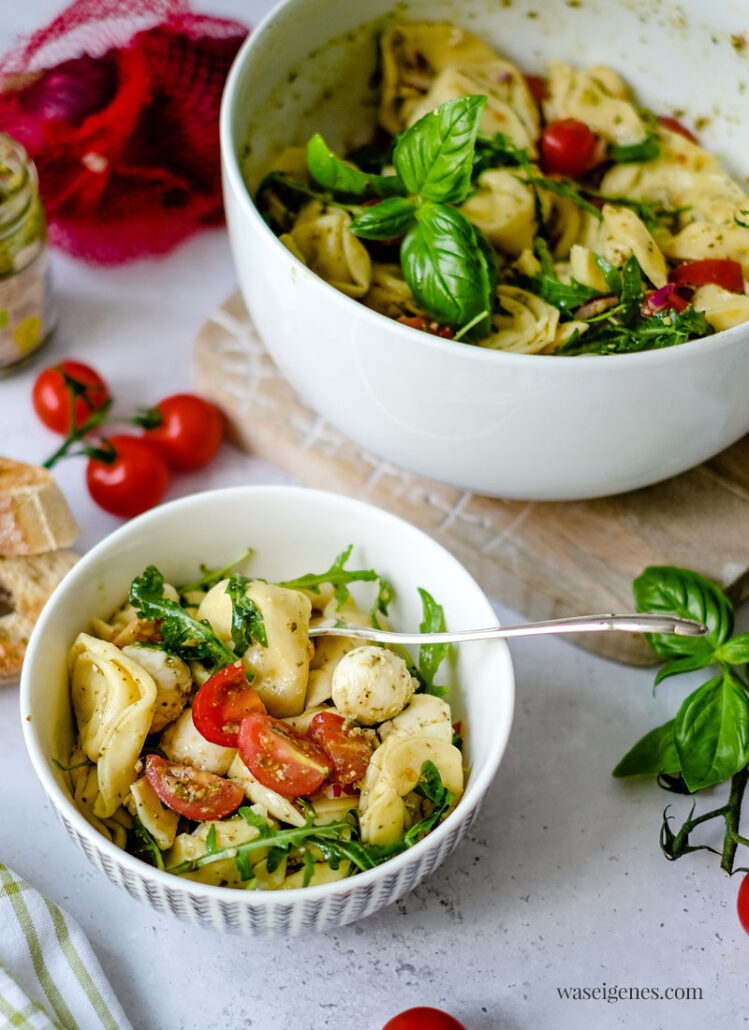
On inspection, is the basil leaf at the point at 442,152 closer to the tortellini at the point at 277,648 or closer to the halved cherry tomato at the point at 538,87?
the halved cherry tomato at the point at 538,87

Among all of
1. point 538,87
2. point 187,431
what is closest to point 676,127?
point 538,87

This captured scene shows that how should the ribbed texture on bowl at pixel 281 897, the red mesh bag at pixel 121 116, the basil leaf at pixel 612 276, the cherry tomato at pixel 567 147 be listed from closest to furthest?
1. the ribbed texture on bowl at pixel 281 897
2. the basil leaf at pixel 612 276
3. the cherry tomato at pixel 567 147
4. the red mesh bag at pixel 121 116

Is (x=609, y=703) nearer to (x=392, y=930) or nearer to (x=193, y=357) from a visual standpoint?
(x=392, y=930)

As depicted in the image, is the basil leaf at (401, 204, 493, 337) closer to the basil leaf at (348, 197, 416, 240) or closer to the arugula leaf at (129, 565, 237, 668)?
the basil leaf at (348, 197, 416, 240)

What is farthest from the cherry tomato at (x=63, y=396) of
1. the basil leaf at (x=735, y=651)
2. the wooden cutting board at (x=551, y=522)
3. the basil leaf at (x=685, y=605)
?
the basil leaf at (x=735, y=651)

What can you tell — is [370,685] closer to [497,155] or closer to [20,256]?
[497,155]

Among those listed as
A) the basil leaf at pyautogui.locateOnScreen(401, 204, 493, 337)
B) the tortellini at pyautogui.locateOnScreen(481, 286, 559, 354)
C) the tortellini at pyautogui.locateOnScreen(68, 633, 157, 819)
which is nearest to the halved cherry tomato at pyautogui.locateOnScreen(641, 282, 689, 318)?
the tortellini at pyautogui.locateOnScreen(481, 286, 559, 354)

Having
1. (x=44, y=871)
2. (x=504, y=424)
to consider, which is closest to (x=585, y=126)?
(x=504, y=424)
